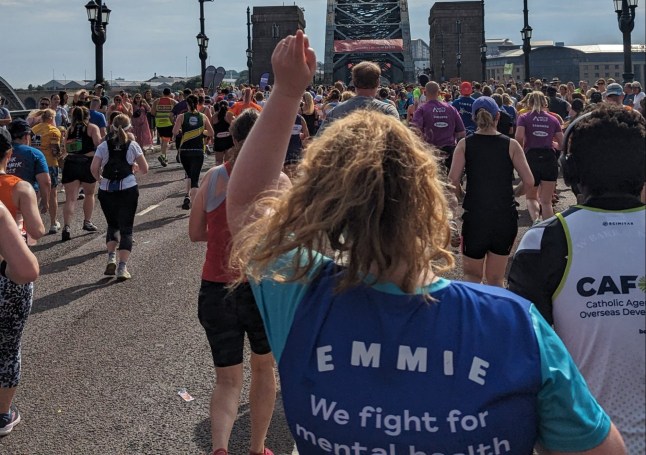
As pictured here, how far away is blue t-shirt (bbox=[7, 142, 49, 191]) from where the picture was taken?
30.6 ft

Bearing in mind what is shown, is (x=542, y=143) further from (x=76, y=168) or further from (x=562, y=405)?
(x=562, y=405)

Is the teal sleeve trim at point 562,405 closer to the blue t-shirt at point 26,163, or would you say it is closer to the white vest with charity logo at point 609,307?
the white vest with charity logo at point 609,307

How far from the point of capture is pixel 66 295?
352 inches

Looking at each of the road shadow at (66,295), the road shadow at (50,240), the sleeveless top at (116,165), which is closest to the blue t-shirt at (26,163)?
the sleeveless top at (116,165)

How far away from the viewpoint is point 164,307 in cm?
830

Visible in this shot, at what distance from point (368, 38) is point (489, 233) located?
391 ft

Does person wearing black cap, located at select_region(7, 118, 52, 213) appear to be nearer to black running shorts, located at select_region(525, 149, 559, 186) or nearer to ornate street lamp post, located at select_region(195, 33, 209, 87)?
black running shorts, located at select_region(525, 149, 559, 186)

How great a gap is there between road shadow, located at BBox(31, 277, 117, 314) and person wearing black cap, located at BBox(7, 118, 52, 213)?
3.93 ft

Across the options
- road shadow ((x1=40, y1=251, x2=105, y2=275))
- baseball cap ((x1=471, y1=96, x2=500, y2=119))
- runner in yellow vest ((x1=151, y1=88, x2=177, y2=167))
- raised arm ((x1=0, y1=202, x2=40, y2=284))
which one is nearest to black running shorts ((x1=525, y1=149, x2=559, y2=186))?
baseball cap ((x1=471, y1=96, x2=500, y2=119))

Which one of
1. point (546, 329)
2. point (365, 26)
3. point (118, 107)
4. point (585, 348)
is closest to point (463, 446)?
point (546, 329)

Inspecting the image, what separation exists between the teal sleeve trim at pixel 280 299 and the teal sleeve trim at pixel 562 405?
0.50 m

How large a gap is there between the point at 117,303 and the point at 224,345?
14.5ft

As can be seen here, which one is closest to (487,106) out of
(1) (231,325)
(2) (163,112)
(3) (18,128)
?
(1) (231,325)

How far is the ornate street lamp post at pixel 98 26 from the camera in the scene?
21.8 metres
